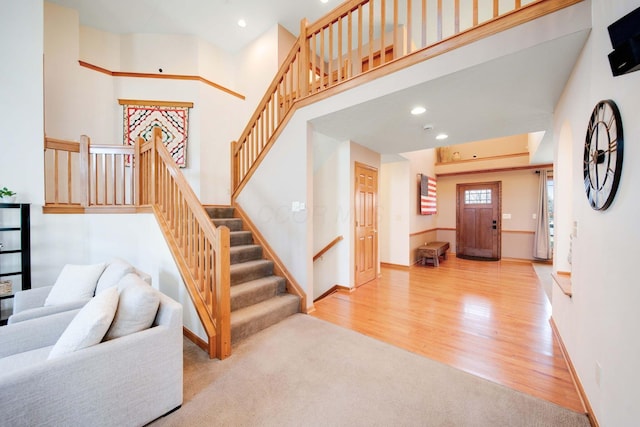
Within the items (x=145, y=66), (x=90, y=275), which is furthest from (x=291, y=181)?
(x=145, y=66)

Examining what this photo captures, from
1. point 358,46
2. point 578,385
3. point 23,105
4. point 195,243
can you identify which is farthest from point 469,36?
point 23,105

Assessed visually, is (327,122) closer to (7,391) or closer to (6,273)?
(7,391)

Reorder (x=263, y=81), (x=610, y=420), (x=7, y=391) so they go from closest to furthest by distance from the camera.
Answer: (x=7, y=391), (x=610, y=420), (x=263, y=81)

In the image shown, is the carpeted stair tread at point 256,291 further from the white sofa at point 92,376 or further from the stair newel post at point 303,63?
the stair newel post at point 303,63

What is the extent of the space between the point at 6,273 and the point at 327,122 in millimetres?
4168

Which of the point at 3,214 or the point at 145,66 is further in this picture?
the point at 145,66

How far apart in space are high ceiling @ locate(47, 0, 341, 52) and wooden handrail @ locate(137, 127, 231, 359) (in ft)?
9.82

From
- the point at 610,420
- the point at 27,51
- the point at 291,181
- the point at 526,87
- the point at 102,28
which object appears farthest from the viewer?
the point at 102,28

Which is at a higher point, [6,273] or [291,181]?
[291,181]

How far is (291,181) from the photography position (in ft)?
10.7

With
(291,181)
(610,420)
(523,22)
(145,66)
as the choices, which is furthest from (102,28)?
(610,420)

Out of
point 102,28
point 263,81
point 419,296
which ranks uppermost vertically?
point 102,28

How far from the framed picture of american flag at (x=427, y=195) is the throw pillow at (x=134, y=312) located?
18.7 feet

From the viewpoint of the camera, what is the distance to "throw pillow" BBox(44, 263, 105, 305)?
2211 millimetres
